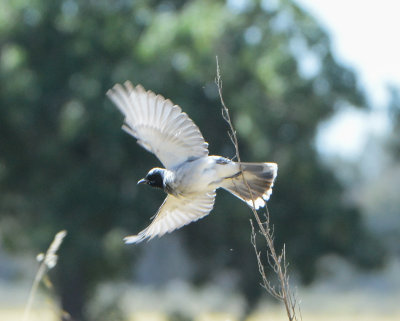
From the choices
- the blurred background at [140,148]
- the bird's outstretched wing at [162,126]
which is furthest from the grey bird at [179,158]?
the blurred background at [140,148]

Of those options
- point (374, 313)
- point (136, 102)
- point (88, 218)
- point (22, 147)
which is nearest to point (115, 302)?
point (88, 218)

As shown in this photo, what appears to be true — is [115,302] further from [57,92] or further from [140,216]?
[57,92]

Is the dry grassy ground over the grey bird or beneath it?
over

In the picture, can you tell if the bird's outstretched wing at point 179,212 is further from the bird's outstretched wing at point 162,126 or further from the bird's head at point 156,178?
the bird's outstretched wing at point 162,126

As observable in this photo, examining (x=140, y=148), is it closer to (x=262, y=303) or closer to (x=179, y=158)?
(x=262, y=303)

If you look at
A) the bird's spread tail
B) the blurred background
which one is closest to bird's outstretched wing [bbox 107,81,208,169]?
the bird's spread tail

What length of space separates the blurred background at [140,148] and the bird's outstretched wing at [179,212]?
9.54m

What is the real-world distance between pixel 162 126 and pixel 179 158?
0.24 meters

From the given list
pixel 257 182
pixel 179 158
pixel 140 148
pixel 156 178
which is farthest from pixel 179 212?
pixel 140 148

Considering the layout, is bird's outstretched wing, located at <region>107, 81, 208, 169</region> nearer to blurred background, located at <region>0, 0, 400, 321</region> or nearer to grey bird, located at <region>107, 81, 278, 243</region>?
grey bird, located at <region>107, 81, 278, 243</region>

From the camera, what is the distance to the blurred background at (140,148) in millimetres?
15281

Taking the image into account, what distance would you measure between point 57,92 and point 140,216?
315cm

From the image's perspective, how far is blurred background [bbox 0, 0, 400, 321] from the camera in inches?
602

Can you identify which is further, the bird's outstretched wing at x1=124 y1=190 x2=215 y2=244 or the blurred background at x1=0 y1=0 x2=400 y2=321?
the blurred background at x1=0 y1=0 x2=400 y2=321
